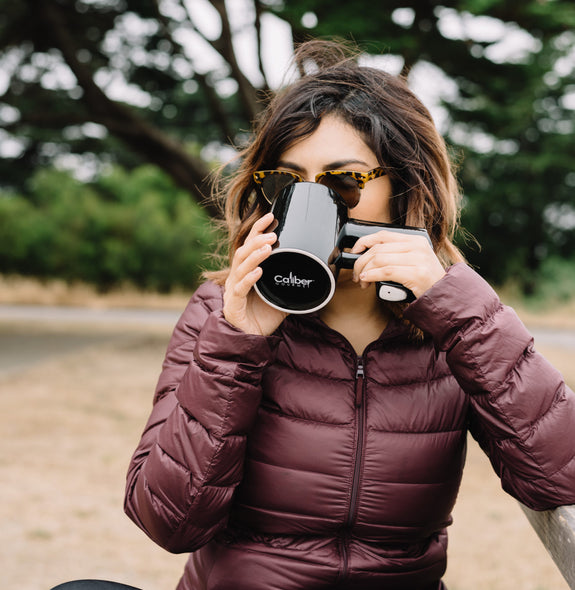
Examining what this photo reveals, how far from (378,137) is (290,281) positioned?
1.60 feet

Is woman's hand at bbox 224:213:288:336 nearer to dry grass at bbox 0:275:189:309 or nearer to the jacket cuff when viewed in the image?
the jacket cuff

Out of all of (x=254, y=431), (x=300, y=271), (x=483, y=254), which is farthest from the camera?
(x=483, y=254)

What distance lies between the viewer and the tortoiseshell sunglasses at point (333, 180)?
4.85 feet

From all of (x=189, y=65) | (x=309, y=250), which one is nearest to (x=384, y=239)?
(x=309, y=250)

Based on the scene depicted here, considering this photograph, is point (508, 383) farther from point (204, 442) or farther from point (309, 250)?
point (204, 442)

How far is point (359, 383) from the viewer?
152 centimetres

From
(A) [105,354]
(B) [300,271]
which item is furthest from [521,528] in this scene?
(A) [105,354]

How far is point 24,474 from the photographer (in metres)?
4.31

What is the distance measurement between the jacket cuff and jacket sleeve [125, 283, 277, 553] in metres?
0.35

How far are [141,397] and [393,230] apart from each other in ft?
18.7

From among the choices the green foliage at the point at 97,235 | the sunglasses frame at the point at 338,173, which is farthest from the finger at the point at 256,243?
the green foliage at the point at 97,235

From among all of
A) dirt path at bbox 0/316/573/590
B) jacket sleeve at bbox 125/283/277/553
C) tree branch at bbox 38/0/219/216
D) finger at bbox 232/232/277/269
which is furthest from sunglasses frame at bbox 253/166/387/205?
tree branch at bbox 38/0/219/216

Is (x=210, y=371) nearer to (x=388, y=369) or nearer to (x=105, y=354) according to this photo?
(x=388, y=369)

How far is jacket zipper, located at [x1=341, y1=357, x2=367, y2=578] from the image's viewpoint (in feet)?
4.74
